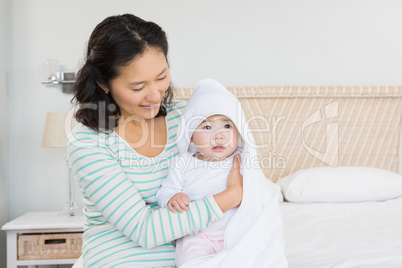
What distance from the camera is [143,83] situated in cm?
123

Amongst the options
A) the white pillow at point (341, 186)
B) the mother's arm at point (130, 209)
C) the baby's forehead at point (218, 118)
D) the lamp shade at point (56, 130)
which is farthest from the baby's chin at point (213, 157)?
the lamp shade at point (56, 130)

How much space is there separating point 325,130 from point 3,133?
7.34 ft

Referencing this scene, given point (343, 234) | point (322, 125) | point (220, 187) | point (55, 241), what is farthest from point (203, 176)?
point (322, 125)

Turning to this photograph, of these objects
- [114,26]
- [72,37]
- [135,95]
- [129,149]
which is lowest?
[129,149]

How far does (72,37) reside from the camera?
9.89 ft

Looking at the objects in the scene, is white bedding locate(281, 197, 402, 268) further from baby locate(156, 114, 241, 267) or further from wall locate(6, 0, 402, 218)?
wall locate(6, 0, 402, 218)

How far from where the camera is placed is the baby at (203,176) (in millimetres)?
1182

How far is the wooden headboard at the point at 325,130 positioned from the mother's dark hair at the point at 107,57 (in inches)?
71.3

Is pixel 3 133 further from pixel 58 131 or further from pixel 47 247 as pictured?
pixel 47 247

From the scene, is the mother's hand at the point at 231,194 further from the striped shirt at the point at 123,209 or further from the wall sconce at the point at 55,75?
the wall sconce at the point at 55,75

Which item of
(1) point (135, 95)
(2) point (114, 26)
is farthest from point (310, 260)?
(2) point (114, 26)

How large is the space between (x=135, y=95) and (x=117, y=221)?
362mm

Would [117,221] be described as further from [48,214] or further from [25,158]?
[25,158]

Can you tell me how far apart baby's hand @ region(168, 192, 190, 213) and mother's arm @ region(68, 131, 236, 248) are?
1cm
